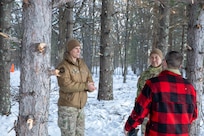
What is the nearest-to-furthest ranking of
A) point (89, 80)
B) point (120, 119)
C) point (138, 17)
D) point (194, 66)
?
1. point (89, 80)
2. point (194, 66)
3. point (120, 119)
4. point (138, 17)

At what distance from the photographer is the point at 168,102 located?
3.00m

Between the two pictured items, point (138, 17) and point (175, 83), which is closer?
point (175, 83)

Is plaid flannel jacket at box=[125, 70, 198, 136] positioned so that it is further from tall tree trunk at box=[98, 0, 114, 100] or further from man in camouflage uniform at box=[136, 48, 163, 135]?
tall tree trunk at box=[98, 0, 114, 100]

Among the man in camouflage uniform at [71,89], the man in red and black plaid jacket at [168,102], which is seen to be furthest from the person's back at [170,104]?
the man in camouflage uniform at [71,89]

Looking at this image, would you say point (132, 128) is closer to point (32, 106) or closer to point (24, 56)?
point (32, 106)

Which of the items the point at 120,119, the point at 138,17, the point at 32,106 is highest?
the point at 138,17

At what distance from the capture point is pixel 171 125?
3049 mm

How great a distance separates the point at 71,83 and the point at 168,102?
166cm

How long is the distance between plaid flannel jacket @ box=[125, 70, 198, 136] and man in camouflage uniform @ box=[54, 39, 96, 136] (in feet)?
4.27

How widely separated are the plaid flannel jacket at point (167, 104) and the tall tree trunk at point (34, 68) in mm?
1165

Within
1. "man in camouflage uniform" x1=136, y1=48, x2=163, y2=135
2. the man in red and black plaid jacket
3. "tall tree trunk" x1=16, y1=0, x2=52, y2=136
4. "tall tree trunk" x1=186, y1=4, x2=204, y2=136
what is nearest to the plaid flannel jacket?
the man in red and black plaid jacket

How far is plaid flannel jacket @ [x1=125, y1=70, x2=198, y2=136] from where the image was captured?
9.86 feet

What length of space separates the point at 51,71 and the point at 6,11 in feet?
16.1

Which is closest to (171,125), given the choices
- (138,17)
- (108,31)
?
(108,31)
